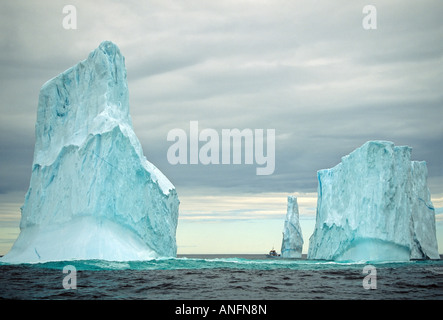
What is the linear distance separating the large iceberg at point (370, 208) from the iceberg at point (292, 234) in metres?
19.5

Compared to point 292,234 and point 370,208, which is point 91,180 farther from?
point 292,234

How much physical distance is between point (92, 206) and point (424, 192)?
129ft

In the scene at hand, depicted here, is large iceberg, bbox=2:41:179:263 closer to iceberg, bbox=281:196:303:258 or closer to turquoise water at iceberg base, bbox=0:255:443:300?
turquoise water at iceberg base, bbox=0:255:443:300

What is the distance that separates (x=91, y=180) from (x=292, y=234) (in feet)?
136

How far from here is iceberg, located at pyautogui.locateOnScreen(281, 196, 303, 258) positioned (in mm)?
65250

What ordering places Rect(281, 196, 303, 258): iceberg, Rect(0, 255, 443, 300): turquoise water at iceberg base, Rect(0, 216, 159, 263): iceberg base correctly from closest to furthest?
Rect(0, 255, 443, 300): turquoise water at iceberg base → Rect(0, 216, 159, 263): iceberg base → Rect(281, 196, 303, 258): iceberg

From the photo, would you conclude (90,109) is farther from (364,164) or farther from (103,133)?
(364,164)

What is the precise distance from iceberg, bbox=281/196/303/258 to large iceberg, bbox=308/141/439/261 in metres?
19.5

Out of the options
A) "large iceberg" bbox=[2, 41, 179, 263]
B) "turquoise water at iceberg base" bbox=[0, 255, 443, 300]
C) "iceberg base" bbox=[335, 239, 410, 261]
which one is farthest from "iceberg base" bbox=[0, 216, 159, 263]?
"iceberg base" bbox=[335, 239, 410, 261]

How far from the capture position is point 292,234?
66.4m

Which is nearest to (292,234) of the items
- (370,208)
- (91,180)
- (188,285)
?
(370,208)

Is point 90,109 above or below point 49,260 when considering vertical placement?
above

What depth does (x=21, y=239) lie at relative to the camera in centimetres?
3188
